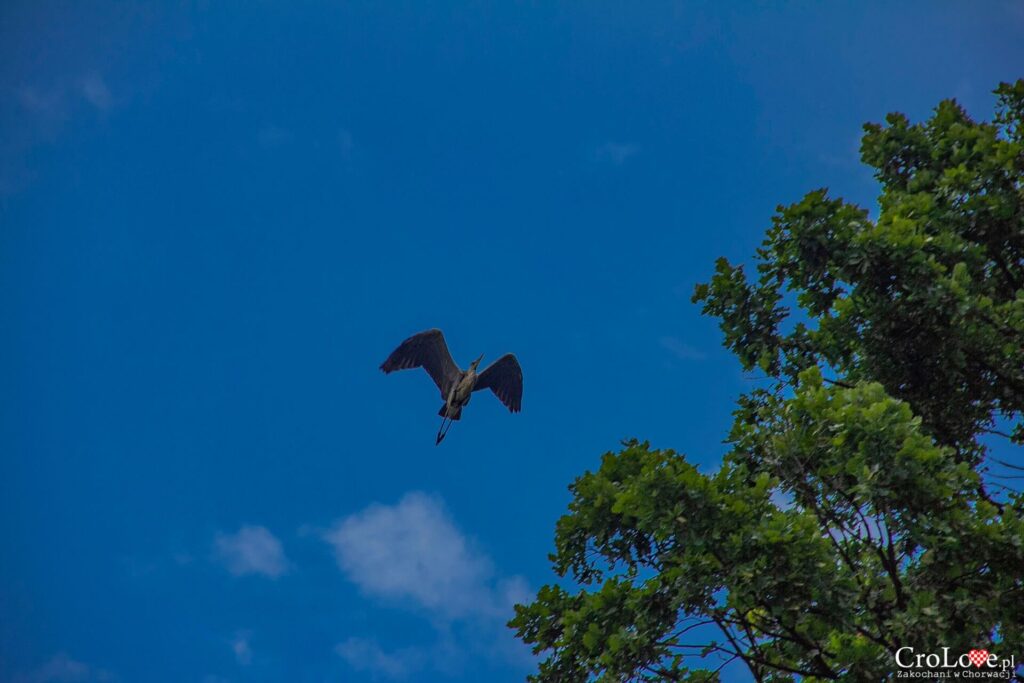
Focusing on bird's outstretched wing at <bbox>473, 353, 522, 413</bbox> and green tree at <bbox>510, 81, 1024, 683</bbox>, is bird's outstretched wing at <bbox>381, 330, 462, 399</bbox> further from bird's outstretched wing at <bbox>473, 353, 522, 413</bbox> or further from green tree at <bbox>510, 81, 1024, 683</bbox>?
green tree at <bbox>510, 81, 1024, 683</bbox>

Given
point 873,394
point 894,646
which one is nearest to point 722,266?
point 873,394

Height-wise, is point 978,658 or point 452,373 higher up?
point 452,373

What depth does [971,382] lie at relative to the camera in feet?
37.8

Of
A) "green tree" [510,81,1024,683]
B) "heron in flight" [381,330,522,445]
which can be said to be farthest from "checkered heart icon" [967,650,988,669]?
"heron in flight" [381,330,522,445]

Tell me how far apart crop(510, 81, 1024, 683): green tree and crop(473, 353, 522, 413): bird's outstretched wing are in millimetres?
→ 6354

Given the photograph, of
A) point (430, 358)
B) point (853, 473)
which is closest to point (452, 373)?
point (430, 358)

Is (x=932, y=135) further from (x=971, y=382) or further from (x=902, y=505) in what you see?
(x=902, y=505)

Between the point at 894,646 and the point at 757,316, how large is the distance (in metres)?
4.90

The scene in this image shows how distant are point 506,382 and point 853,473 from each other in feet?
32.7

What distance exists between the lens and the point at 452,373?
18.4 metres

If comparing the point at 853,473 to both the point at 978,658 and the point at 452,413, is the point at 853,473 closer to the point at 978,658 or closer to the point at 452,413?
the point at 978,658

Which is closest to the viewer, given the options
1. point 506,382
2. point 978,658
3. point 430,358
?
point 978,658

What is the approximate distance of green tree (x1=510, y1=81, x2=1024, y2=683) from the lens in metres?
8.91

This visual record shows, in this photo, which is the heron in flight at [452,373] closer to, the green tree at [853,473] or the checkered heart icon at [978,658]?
the green tree at [853,473]
